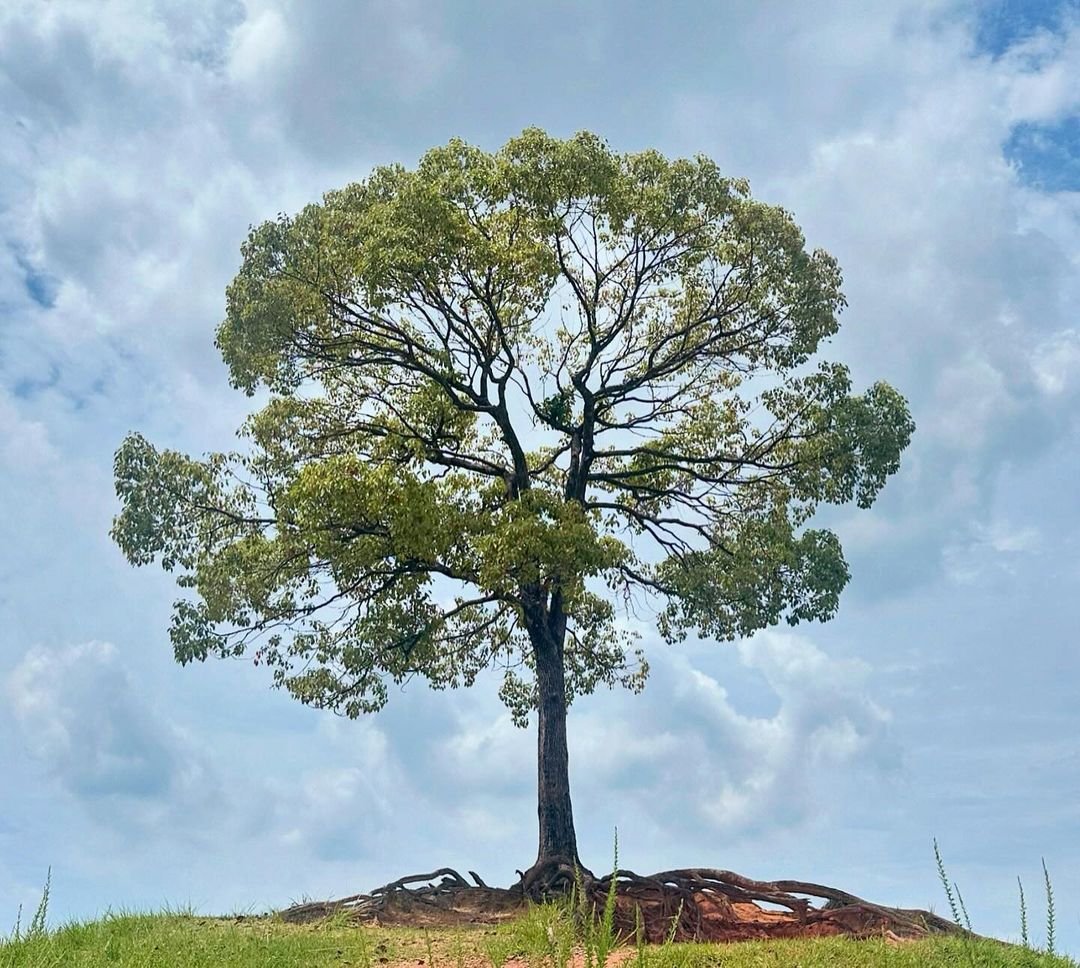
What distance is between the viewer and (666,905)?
17.4m

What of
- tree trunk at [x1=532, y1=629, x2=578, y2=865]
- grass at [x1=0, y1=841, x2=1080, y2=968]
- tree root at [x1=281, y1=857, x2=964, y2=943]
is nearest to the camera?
grass at [x1=0, y1=841, x2=1080, y2=968]

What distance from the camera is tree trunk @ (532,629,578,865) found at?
19000mm

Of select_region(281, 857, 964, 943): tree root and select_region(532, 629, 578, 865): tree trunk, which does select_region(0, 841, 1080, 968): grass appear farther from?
select_region(532, 629, 578, 865): tree trunk

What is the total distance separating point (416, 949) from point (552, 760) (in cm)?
567

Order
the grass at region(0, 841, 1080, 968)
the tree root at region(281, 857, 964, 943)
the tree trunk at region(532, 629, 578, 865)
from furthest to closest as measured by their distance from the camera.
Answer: the tree trunk at region(532, 629, 578, 865) < the tree root at region(281, 857, 964, 943) < the grass at region(0, 841, 1080, 968)

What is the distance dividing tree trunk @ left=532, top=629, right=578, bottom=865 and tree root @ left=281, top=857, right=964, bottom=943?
44cm

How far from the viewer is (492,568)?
17.9m

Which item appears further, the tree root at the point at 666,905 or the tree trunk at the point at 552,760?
the tree trunk at the point at 552,760

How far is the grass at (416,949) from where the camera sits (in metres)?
12.3

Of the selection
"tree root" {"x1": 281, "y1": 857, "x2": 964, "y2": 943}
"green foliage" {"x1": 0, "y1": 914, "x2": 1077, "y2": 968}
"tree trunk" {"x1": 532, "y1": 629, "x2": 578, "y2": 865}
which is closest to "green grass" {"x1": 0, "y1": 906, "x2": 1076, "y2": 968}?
"green foliage" {"x1": 0, "y1": 914, "x2": 1077, "y2": 968}

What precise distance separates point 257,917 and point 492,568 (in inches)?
257

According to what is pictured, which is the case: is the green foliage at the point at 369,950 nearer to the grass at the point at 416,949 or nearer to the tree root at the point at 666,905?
the grass at the point at 416,949

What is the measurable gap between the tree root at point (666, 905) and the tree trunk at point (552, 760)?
44 cm

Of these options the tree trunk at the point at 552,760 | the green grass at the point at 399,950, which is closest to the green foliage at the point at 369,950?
the green grass at the point at 399,950
